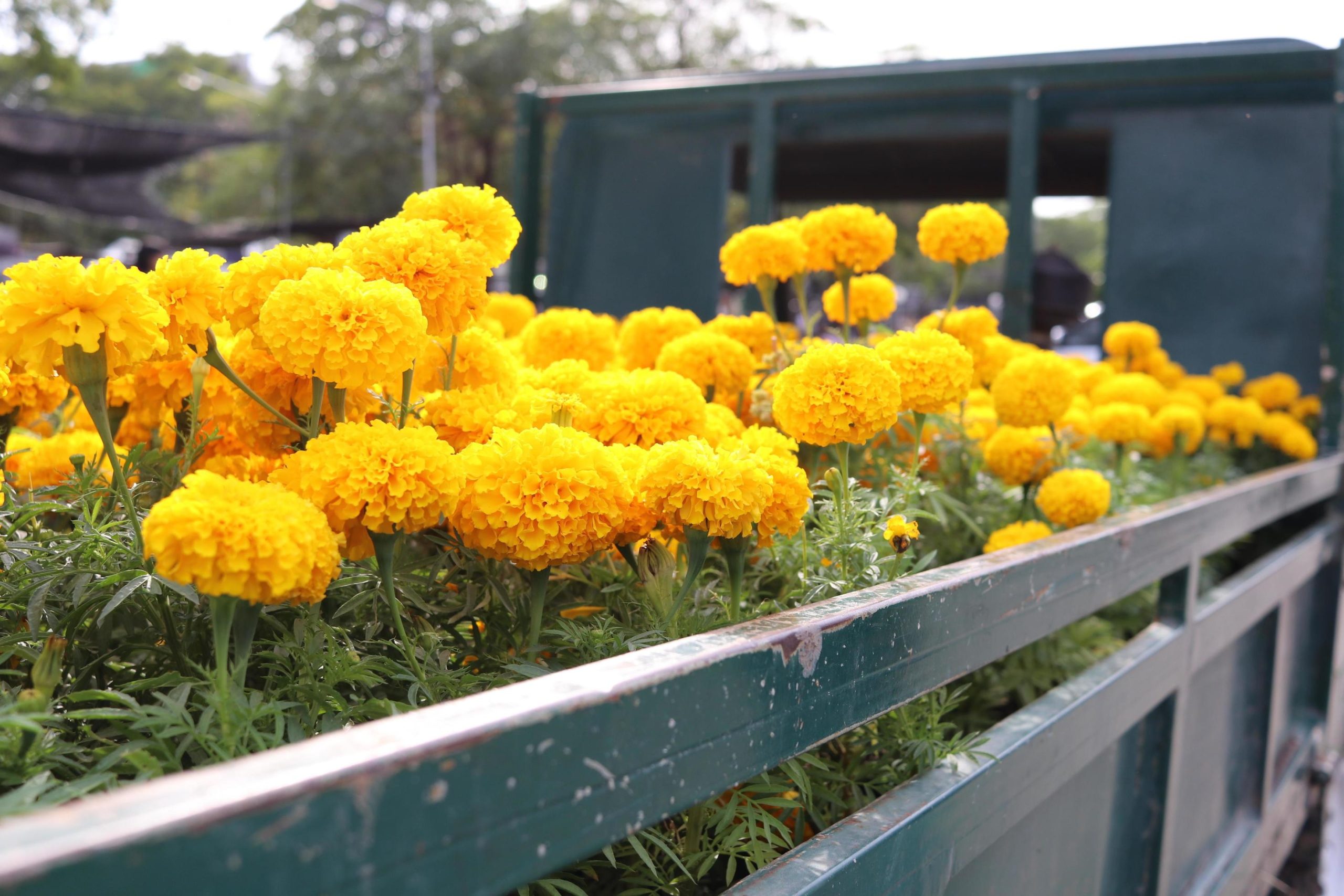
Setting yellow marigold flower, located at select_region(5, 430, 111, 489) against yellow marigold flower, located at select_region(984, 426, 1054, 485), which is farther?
yellow marigold flower, located at select_region(984, 426, 1054, 485)

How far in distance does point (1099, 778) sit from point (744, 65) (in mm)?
30486

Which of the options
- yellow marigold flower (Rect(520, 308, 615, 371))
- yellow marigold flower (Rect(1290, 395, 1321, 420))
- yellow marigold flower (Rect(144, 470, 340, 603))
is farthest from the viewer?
yellow marigold flower (Rect(1290, 395, 1321, 420))

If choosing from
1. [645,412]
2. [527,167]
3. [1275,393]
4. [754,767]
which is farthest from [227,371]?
[527,167]

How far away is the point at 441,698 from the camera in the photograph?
930 millimetres

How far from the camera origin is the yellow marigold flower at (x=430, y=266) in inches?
38.5

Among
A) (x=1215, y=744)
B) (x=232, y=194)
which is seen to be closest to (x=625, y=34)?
(x=232, y=194)

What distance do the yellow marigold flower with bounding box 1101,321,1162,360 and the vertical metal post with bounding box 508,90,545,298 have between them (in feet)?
9.33

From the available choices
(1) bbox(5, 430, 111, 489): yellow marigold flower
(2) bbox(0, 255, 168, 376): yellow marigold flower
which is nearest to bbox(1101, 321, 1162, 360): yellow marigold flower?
(1) bbox(5, 430, 111, 489): yellow marigold flower

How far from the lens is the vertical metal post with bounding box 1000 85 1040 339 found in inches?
173

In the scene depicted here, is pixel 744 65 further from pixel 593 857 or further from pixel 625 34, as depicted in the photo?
pixel 593 857

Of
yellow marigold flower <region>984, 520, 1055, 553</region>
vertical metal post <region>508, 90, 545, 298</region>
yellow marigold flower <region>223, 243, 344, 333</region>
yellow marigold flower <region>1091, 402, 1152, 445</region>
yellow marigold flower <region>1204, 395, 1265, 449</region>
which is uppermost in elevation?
vertical metal post <region>508, 90, 545, 298</region>

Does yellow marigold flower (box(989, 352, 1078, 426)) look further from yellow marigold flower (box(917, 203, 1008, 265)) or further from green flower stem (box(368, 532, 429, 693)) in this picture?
green flower stem (box(368, 532, 429, 693))

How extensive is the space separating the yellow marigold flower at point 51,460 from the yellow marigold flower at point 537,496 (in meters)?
0.63

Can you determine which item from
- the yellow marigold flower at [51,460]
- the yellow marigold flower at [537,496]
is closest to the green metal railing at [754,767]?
the yellow marigold flower at [537,496]
